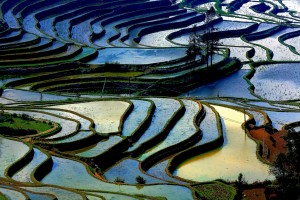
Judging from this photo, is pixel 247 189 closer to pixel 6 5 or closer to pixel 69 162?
pixel 69 162

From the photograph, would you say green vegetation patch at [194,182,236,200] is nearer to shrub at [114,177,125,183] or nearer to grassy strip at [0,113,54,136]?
shrub at [114,177,125,183]

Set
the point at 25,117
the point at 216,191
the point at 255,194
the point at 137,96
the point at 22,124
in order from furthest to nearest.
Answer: the point at 137,96, the point at 25,117, the point at 22,124, the point at 255,194, the point at 216,191

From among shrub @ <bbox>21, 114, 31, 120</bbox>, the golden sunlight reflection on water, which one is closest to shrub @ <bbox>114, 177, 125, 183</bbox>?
Result: the golden sunlight reflection on water

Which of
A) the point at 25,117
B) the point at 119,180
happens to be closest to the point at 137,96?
the point at 25,117

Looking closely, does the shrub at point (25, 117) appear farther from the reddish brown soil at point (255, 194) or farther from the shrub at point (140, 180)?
the reddish brown soil at point (255, 194)

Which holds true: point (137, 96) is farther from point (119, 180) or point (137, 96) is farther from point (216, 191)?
point (216, 191)

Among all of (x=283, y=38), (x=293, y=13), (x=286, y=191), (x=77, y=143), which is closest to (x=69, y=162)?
(x=77, y=143)
